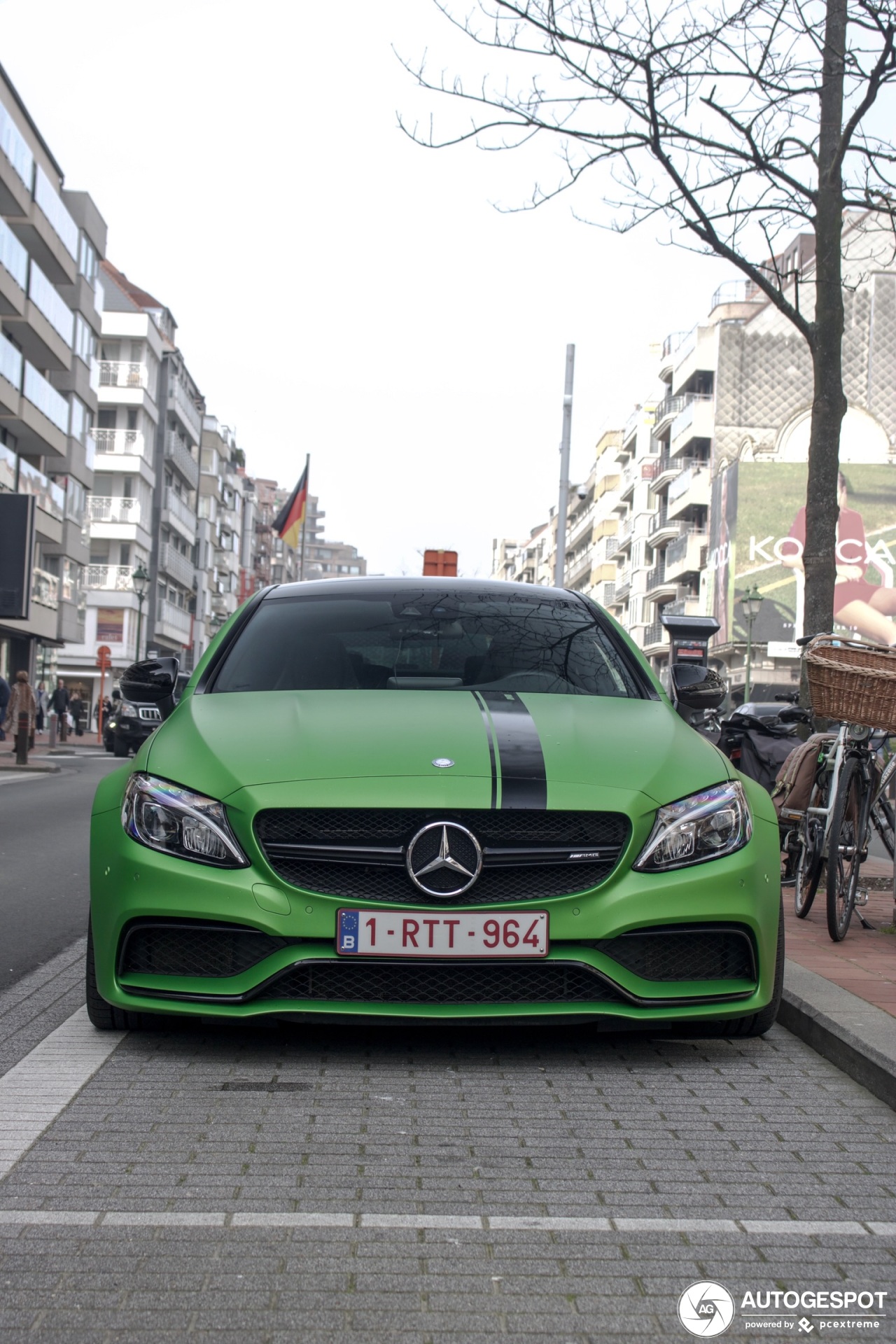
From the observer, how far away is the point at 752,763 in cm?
996

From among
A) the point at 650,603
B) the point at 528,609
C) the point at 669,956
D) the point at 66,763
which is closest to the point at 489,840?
the point at 669,956

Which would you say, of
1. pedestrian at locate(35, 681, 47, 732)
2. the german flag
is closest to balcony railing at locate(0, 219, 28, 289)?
pedestrian at locate(35, 681, 47, 732)

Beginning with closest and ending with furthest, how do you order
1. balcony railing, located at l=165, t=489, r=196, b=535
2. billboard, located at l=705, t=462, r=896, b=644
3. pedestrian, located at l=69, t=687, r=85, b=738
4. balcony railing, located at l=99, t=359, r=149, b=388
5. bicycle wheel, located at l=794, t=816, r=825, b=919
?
bicycle wheel, located at l=794, t=816, r=825, b=919 < pedestrian, located at l=69, t=687, r=85, b=738 < billboard, located at l=705, t=462, r=896, b=644 < balcony railing, located at l=99, t=359, r=149, b=388 < balcony railing, located at l=165, t=489, r=196, b=535

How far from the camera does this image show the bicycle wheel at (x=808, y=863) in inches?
302

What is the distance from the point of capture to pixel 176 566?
3290 inches

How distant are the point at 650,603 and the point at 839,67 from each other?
7544 cm

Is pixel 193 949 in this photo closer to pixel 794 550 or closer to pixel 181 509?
pixel 794 550

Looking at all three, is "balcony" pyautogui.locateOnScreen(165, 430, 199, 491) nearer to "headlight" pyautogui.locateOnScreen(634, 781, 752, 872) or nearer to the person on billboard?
the person on billboard

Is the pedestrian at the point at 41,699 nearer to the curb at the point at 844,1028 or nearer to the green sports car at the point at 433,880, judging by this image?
the curb at the point at 844,1028

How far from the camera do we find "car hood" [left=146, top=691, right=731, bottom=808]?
14.8 ft

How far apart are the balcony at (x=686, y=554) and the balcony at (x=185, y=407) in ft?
83.4

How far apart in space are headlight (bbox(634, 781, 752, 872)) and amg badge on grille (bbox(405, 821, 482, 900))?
49 centimetres

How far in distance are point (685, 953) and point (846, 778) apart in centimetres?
312

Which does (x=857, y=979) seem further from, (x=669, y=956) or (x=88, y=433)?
(x=88, y=433)
